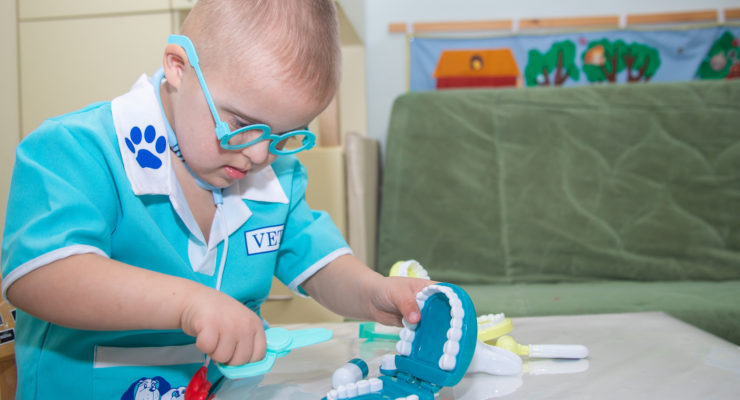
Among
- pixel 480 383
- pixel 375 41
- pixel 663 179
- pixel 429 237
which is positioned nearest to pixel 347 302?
pixel 480 383

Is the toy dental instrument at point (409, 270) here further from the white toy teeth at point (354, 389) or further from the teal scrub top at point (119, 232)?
the white toy teeth at point (354, 389)

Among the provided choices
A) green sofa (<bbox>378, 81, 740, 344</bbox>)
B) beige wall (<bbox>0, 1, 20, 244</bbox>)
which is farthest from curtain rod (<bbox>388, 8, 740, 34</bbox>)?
beige wall (<bbox>0, 1, 20, 244</bbox>)

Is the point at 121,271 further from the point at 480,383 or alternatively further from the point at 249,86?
the point at 480,383

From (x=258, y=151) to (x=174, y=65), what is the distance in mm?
143

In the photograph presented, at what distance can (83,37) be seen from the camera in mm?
1524

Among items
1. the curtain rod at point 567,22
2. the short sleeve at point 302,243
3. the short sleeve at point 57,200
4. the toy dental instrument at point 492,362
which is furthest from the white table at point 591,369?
the curtain rod at point 567,22

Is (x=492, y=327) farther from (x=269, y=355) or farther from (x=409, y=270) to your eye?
(x=269, y=355)

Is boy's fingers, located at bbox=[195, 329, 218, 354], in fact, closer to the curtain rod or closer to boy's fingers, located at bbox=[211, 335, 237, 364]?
boy's fingers, located at bbox=[211, 335, 237, 364]

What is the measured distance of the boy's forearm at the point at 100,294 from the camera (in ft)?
1.54

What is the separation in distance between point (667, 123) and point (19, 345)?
1.81m

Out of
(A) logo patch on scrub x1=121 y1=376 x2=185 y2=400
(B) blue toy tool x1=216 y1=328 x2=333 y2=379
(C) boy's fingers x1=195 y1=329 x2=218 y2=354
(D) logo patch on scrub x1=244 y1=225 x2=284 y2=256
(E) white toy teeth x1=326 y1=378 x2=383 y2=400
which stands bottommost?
(A) logo patch on scrub x1=121 y1=376 x2=185 y2=400

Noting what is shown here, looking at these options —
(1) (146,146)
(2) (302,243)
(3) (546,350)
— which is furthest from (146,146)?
(3) (546,350)

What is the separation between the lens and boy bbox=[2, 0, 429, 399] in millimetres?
474

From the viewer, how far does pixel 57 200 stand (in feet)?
1.60
